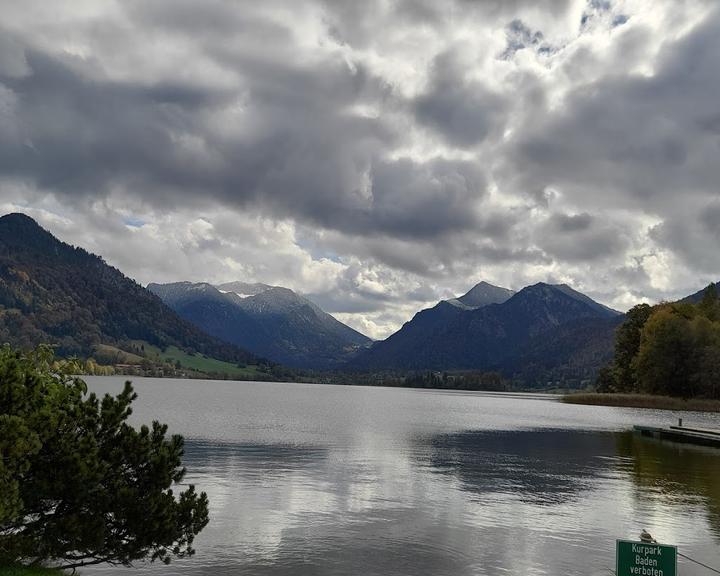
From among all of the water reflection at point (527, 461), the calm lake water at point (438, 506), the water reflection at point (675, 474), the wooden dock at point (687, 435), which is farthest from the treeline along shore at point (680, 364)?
the calm lake water at point (438, 506)

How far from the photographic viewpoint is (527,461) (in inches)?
2766

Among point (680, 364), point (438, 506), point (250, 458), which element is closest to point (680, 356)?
point (680, 364)

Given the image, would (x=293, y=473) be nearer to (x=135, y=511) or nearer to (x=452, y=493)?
(x=452, y=493)

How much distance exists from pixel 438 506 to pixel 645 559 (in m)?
26.6

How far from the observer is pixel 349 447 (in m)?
79.8

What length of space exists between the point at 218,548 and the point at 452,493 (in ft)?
71.8

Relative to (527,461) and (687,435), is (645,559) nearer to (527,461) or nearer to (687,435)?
(527,461)

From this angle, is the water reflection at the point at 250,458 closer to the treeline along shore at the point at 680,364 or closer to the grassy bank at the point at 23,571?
the grassy bank at the point at 23,571

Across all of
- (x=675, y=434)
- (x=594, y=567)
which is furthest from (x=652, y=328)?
(x=594, y=567)

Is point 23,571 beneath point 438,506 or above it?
above

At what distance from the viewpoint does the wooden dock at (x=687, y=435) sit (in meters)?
90.0

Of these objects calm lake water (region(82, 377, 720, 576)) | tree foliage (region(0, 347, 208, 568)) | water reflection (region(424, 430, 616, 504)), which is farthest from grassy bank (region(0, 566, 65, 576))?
water reflection (region(424, 430, 616, 504))

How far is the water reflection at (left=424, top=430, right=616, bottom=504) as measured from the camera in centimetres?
5144

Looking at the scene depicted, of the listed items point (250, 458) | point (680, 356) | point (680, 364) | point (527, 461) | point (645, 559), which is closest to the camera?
point (645, 559)
